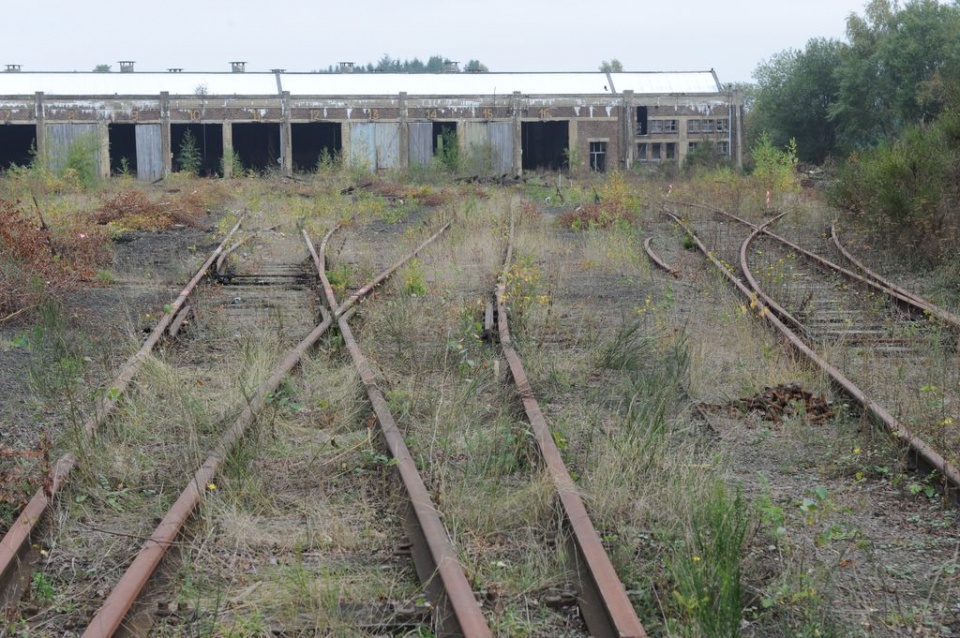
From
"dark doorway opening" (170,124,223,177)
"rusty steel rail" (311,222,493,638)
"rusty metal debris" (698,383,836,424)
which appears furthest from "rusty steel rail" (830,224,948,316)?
"dark doorway opening" (170,124,223,177)

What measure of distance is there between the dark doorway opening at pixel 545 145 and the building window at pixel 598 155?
4.38 feet

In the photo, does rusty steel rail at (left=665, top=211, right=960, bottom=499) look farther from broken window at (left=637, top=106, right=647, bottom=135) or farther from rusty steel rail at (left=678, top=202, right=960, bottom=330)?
broken window at (left=637, top=106, right=647, bottom=135)

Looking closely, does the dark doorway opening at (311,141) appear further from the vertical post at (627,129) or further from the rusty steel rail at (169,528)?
the rusty steel rail at (169,528)

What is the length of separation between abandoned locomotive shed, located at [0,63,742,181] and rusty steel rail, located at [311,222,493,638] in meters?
37.2

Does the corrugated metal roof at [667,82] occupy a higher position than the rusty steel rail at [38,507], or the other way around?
the corrugated metal roof at [667,82]

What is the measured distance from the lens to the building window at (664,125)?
49406mm

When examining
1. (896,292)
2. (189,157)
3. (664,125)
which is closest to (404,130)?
(189,157)

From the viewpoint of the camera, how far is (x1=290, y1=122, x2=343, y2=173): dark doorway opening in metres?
49.2

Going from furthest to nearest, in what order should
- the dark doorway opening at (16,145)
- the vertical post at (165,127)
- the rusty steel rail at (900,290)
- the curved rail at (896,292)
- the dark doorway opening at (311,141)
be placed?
the dark doorway opening at (311,141)
the dark doorway opening at (16,145)
the vertical post at (165,127)
the rusty steel rail at (900,290)
the curved rail at (896,292)

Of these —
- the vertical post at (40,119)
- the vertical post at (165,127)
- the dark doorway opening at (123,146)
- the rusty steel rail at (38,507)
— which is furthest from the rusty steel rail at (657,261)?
the dark doorway opening at (123,146)

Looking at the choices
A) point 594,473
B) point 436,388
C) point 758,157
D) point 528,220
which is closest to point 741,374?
point 436,388

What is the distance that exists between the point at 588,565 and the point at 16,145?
4854cm

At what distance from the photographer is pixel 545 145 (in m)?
50.5

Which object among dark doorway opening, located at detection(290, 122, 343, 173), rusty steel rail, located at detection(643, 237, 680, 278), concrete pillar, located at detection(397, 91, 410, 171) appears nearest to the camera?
rusty steel rail, located at detection(643, 237, 680, 278)
